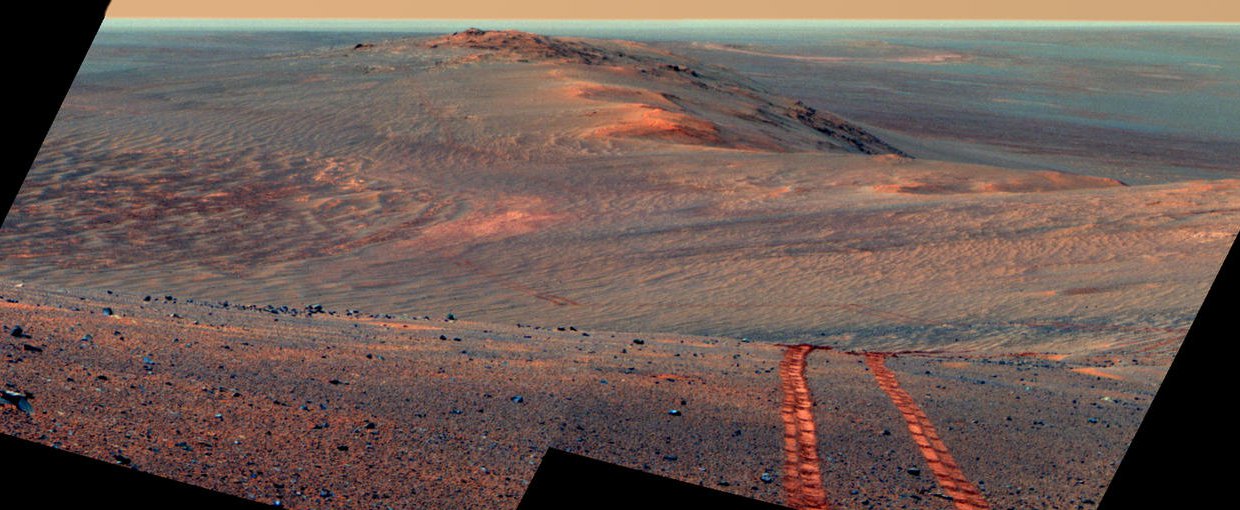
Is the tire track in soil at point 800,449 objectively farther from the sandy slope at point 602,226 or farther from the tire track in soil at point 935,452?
the sandy slope at point 602,226

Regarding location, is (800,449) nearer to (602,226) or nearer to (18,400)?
(18,400)

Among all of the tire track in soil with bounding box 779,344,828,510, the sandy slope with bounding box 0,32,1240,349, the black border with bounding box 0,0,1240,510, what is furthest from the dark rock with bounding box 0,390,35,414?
the sandy slope with bounding box 0,32,1240,349

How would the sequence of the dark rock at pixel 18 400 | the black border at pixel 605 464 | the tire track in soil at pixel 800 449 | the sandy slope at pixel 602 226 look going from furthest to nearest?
the sandy slope at pixel 602 226 → the tire track in soil at pixel 800 449 → the dark rock at pixel 18 400 → the black border at pixel 605 464

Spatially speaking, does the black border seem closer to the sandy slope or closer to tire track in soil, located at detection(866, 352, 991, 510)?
tire track in soil, located at detection(866, 352, 991, 510)

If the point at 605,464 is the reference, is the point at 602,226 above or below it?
below

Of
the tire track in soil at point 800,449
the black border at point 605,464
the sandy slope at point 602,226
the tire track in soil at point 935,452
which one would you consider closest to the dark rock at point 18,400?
the tire track in soil at point 800,449

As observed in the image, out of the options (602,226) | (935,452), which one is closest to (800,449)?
(935,452)

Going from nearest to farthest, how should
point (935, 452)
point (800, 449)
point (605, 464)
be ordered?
1. point (605, 464)
2. point (800, 449)
3. point (935, 452)
